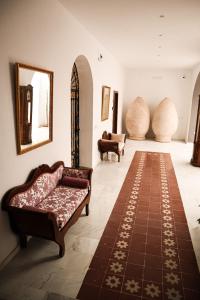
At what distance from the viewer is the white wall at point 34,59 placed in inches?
91.9

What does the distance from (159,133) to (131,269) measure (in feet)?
→ 25.3

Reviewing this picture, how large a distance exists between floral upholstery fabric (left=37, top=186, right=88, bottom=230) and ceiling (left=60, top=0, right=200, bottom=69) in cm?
262

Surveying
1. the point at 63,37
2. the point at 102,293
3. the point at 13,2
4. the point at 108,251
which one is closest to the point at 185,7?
the point at 63,37

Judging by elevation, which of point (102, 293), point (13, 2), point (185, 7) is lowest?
point (102, 293)

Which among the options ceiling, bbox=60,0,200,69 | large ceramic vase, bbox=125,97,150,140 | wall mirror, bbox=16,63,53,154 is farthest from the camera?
large ceramic vase, bbox=125,97,150,140

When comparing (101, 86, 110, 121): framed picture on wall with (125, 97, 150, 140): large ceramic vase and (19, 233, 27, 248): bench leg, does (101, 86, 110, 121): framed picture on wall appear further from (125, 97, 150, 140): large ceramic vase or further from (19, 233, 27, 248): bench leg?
(19, 233, 27, 248): bench leg

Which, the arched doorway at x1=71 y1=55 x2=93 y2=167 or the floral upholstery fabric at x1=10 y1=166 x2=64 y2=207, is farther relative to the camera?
the arched doorway at x1=71 y1=55 x2=93 y2=167

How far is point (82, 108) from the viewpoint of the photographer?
216 inches

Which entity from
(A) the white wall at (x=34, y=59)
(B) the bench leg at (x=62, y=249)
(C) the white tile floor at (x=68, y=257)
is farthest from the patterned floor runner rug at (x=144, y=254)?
(A) the white wall at (x=34, y=59)

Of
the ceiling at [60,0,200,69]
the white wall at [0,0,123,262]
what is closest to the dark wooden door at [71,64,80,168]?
the white wall at [0,0,123,262]

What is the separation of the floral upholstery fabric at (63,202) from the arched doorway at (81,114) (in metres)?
2.29

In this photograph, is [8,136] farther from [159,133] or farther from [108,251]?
[159,133]

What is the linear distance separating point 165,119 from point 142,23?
5896 mm

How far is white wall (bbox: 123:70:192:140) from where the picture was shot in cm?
995
